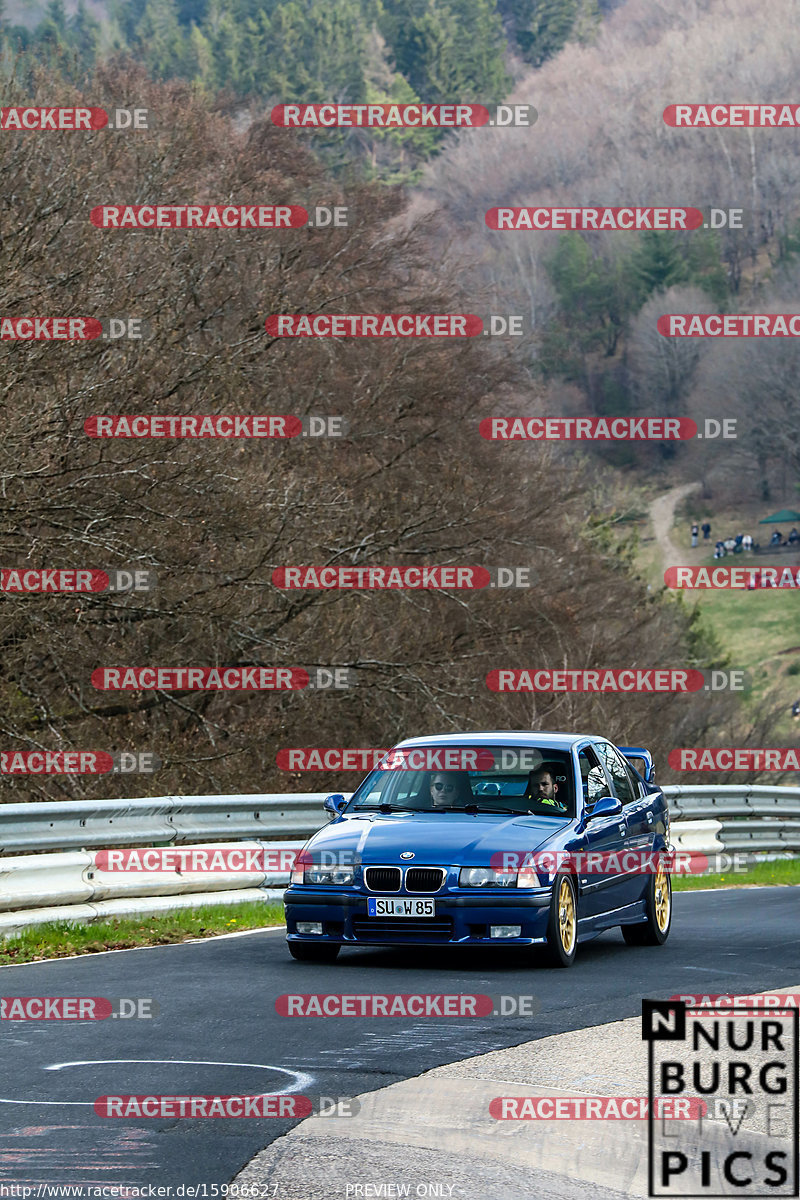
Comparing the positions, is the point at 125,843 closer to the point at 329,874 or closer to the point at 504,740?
the point at 329,874

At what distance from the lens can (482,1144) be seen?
20.0 ft

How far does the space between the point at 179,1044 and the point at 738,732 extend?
4265 centimetres

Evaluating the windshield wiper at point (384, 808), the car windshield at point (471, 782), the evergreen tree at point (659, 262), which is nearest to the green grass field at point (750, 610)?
the evergreen tree at point (659, 262)

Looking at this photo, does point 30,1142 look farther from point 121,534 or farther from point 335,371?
point 335,371

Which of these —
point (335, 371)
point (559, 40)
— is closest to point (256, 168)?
point (335, 371)

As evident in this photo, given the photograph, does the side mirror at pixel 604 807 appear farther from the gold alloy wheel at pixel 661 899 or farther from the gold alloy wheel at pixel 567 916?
the gold alloy wheel at pixel 661 899

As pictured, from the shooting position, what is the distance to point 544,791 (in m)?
11.7

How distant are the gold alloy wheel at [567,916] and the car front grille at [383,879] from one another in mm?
1044

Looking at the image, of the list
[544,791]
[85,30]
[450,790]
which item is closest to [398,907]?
[450,790]

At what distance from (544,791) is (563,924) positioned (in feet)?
3.57

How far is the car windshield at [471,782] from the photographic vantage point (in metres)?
11.6

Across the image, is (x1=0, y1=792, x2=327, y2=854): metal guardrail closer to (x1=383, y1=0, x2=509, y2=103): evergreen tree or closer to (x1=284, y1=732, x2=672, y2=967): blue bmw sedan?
(x1=284, y1=732, x2=672, y2=967): blue bmw sedan

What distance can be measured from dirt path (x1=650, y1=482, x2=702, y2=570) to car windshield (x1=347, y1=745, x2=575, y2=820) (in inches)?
4117

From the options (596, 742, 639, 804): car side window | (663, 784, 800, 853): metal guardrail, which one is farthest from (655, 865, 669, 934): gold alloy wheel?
(663, 784, 800, 853): metal guardrail
